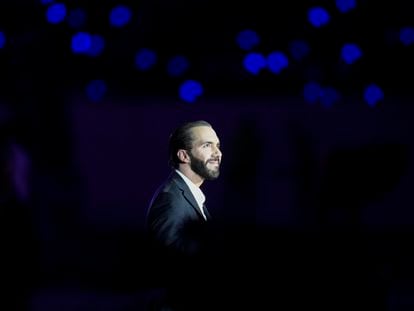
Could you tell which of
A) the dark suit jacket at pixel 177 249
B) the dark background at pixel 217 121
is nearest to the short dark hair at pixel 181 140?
the dark suit jacket at pixel 177 249

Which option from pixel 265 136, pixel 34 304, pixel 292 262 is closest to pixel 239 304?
pixel 292 262

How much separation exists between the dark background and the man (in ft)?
13.3

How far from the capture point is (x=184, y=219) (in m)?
2.01

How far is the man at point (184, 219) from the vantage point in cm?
190

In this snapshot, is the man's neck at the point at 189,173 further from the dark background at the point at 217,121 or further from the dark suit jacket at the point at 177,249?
Answer: the dark background at the point at 217,121

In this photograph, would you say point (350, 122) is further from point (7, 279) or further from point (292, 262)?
point (7, 279)

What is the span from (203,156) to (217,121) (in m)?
5.33

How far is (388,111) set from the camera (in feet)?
23.9

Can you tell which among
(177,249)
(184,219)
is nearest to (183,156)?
(184,219)

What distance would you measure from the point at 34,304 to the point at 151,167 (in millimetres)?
3369

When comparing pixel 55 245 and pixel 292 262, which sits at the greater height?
pixel 292 262

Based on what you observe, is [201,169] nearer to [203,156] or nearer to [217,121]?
[203,156]

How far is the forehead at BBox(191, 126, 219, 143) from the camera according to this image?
86.4 inches

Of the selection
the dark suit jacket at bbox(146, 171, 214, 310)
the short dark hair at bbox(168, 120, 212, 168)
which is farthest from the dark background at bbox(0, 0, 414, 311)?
the dark suit jacket at bbox(146, 171, 214, 310)
